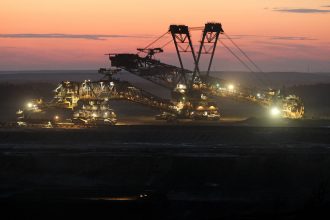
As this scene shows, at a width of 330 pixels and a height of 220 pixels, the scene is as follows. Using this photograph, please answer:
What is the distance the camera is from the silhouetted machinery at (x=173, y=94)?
117688mm

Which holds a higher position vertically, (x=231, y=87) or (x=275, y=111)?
(x=231, y=87)

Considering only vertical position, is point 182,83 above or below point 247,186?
above

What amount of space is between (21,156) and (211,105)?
185 feet

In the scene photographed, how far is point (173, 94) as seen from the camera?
124688 millimetres

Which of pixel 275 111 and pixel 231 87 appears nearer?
pixel 275 111

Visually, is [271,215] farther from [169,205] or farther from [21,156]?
[21,156]

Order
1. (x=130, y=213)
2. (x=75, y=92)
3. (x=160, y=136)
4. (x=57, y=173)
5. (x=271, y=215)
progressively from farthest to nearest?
(x=75, y=92) < (x=160, y=136) < (x=57, y=173) < (x=130, y=213) < (x=271, y=215)

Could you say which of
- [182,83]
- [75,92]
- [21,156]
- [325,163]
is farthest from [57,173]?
[182,83]

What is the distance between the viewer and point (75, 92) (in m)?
118

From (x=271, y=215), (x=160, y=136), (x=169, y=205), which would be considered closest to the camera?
(x=271, y=215)

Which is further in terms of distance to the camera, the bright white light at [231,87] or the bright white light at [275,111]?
the bright white light at [231,87]

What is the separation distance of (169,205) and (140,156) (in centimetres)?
2252

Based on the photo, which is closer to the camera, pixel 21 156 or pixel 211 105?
pixel 21 156

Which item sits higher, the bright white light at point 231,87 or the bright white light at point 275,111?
the bright white light at point 231,87
